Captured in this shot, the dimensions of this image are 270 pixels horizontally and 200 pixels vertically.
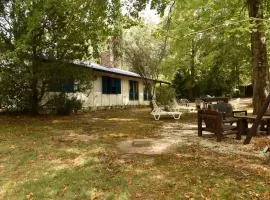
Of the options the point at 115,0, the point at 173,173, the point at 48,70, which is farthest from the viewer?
the point at 48,70

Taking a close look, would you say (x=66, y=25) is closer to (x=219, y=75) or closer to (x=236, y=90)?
(x=219, y=75)

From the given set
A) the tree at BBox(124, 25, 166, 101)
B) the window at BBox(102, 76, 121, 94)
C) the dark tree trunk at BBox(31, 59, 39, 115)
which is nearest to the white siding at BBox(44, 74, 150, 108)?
the window at BBox(102, 76, 121, 94)

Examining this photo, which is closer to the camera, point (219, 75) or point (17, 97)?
point (17, 97)

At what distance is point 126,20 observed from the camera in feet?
56.2

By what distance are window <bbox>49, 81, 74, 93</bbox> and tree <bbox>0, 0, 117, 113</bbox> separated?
38 centimetres

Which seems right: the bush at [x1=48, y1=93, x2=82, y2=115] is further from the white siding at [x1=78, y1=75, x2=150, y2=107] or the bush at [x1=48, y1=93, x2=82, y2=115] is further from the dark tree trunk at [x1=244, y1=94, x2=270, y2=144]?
the dark tree trunk at [x1=244, y1=94, x2=270, y2=144]

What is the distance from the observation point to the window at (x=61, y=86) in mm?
19438

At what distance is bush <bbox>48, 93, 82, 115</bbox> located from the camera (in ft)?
66.3

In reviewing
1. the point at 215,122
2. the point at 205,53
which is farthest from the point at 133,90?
the point at 215,122

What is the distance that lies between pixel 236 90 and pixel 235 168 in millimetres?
41938

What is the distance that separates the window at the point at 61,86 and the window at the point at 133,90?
13.9 m

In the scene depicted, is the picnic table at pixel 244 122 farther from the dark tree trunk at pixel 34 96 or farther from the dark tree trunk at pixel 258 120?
the dark tree trunk at pixel 34 96

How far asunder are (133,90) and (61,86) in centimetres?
1570

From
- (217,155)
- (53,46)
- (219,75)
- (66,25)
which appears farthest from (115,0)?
(219,75)
